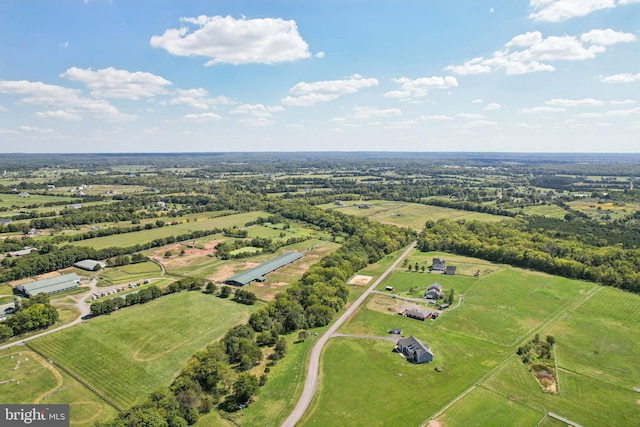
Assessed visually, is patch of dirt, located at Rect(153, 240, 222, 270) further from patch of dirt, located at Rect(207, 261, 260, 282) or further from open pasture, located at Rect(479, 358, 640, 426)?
open pasture, located at Rect(479, 358, 640, 426)

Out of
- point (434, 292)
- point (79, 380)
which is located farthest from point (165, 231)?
point (434, 292)

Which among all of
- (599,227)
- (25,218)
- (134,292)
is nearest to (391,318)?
(134,292)

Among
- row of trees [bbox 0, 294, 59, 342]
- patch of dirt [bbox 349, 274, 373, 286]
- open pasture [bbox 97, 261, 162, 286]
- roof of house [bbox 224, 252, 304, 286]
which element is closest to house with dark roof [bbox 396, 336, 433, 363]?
patch of dirt [bbox 349, 274, 373, 286]

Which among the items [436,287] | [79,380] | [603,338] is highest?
[436,287]

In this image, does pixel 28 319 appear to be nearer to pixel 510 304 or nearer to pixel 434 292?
pixel 434 292

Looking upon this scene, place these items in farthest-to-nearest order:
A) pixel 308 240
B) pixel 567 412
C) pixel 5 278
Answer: pixel 308 240 → pixel 5 278 → pixel 567 412

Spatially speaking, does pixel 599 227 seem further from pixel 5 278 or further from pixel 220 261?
pixel 5 278
